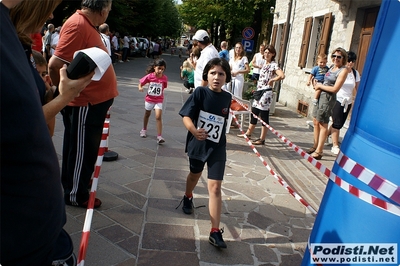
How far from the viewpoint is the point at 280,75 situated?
6719mm

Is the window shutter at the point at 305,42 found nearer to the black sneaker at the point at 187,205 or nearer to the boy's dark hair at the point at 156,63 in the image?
the boy's dark hair at the point at 156,63

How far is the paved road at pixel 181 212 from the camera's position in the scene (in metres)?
3.04

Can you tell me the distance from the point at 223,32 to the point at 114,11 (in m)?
12.3

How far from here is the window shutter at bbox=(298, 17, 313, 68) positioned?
11617 millimetres

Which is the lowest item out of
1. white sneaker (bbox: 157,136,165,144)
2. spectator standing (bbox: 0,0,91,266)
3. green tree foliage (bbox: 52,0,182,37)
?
white sneaker (bbox: 157,136,165,144)

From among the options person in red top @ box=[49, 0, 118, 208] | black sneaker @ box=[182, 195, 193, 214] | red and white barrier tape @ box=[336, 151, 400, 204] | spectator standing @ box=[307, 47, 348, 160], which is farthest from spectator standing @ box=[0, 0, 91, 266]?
spectator standing @ box=[307, 47, 348, 160]

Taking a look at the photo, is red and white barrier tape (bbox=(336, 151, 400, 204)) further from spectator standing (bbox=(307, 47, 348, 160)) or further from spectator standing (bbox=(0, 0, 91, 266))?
spectator standing (bbox=(307, 47, 348, 160))

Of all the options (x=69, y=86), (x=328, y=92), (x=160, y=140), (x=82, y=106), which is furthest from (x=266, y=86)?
(x=69, y=86)

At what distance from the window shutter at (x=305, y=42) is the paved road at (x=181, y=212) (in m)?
5.92

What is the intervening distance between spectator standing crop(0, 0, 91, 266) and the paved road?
5.83ft

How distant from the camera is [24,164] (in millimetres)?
1021

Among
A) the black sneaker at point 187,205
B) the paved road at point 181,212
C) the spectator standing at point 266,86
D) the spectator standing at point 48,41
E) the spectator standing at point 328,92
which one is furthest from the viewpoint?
the spectator standing at point 48,41

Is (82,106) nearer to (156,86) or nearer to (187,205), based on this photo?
(187,205)

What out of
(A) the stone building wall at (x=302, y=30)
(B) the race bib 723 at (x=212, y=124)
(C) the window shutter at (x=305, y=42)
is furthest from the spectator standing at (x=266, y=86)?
(C) the window shutter at (x=305, y=42)
